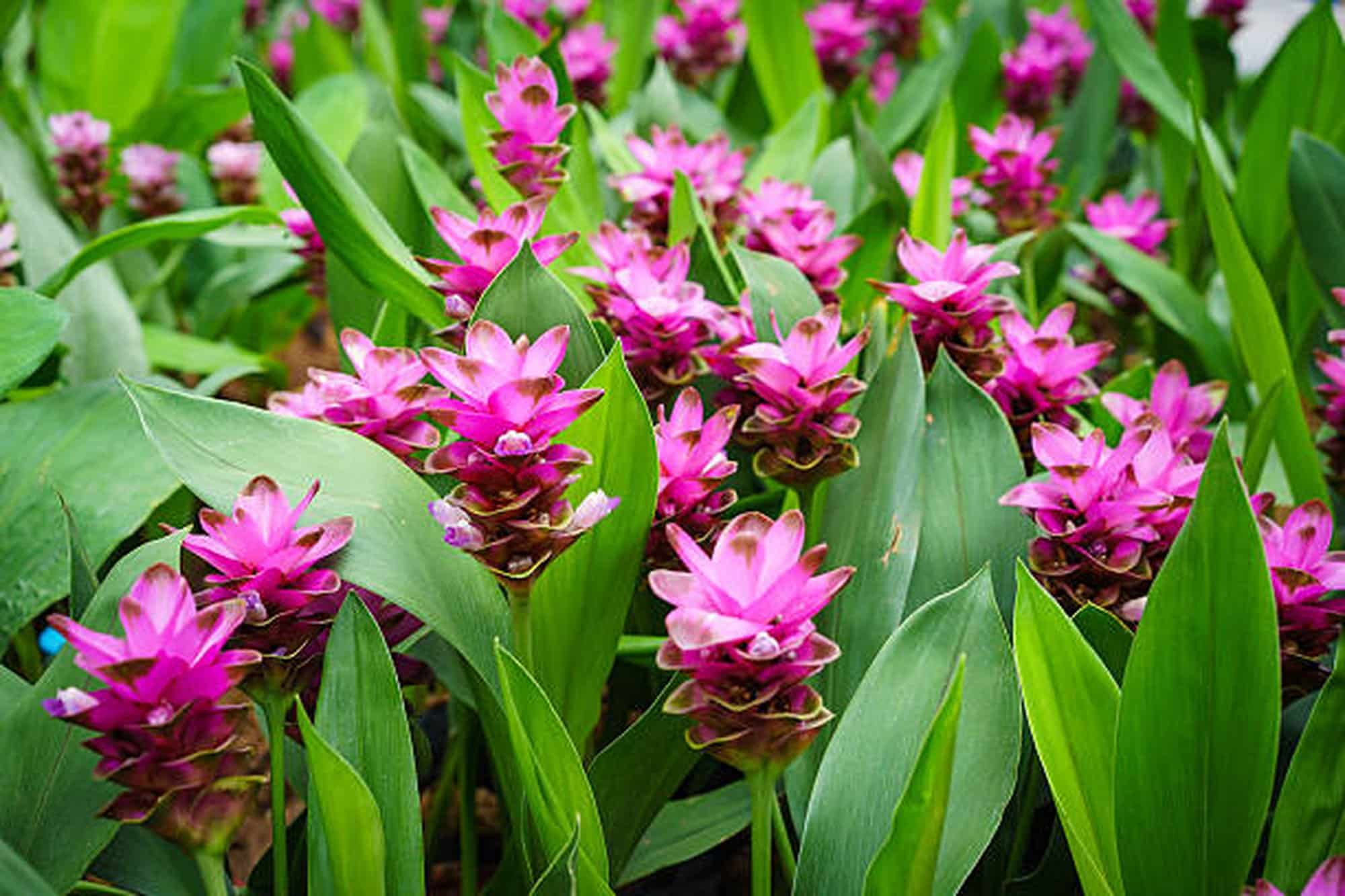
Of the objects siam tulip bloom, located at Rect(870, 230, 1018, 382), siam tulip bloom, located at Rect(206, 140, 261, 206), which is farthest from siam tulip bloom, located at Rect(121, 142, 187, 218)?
siam tulip bloom, located at Rect(870, 230, 1018, 382)

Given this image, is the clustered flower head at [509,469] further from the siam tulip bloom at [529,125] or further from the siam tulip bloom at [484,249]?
the siam tulip bloom at [529,125]

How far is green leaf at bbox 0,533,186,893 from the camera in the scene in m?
0.65

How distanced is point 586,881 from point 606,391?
24 cm

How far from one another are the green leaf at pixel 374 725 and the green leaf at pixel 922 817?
8.4 inches

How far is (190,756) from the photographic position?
22.9 inches

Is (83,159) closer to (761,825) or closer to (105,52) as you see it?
(105,52)

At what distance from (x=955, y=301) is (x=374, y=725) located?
44cm

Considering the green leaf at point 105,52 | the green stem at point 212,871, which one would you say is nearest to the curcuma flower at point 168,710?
the green stem at point 212,871

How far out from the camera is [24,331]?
0.87m

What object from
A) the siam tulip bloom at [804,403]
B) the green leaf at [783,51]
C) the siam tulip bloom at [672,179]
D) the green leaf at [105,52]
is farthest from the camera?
the green leaf at [105,52]

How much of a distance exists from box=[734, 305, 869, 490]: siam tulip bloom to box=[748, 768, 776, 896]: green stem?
188mm

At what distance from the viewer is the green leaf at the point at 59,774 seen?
2.13 feet

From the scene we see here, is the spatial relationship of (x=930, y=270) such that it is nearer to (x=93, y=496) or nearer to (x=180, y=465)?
(x=180, y=465)

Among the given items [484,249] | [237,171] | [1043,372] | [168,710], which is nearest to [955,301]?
[1043,372]
